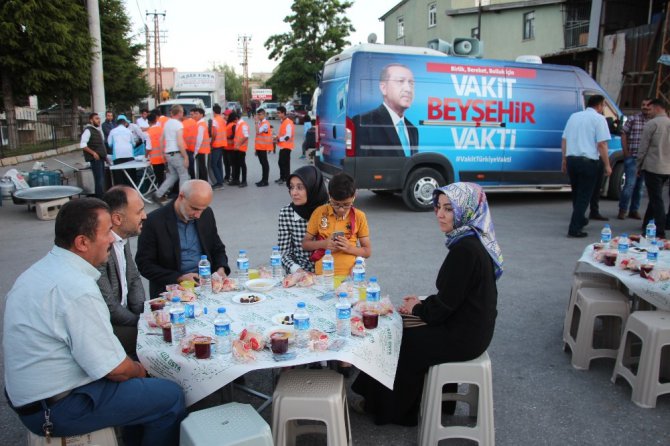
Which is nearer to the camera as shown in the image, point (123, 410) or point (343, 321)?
point (123, 410)

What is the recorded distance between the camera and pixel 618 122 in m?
10.1

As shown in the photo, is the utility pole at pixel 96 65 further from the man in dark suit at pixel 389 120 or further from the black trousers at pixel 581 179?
the black trousers at pixel 581 179

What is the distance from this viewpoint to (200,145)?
11.5 meters

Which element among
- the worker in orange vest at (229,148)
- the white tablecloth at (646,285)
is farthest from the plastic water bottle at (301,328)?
the worker in orange vest at (229,148)

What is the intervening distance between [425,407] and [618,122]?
29.5ft

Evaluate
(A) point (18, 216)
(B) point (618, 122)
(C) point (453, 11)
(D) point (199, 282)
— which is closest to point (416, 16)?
(C) point (453, 11)

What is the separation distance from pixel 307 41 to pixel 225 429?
4123 cm

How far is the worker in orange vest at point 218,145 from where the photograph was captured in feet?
41.2

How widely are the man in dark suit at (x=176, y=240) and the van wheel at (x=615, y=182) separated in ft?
30.3

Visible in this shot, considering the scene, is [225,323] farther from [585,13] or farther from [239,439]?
[585,13]

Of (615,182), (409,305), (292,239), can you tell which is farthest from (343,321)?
(615,182)

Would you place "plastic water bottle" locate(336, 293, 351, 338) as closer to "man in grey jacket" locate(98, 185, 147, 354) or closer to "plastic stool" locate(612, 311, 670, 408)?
"man in grey jacket" locate(98, 185, 147, 354)

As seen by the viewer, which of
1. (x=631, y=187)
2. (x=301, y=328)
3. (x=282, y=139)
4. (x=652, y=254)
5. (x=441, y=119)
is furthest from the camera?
(x=282, y=139)

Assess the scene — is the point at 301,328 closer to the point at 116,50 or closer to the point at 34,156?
the point at 34,156
